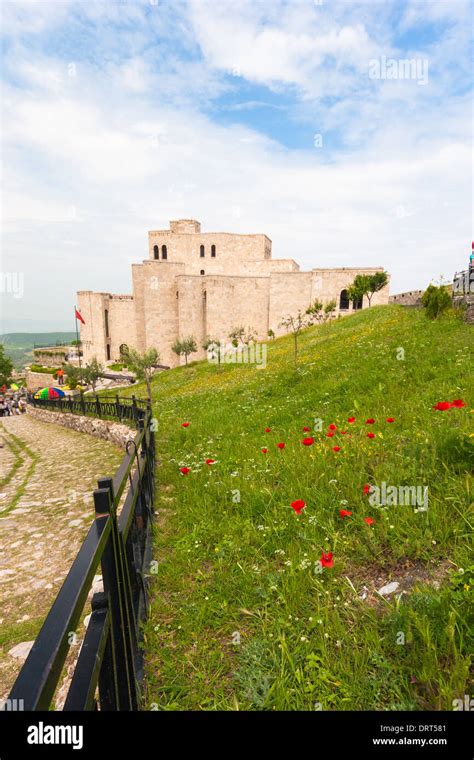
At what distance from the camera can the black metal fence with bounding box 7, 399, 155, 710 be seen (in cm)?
98

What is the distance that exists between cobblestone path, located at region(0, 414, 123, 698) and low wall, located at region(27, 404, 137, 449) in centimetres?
49

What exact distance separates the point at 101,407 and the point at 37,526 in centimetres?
926

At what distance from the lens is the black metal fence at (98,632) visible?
98 centimetres

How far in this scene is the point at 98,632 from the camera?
1528 millimetres

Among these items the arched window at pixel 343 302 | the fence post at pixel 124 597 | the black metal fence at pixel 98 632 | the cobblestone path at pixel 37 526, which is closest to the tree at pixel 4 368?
the arched window at pixel 343 302

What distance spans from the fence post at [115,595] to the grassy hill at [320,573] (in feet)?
1.28

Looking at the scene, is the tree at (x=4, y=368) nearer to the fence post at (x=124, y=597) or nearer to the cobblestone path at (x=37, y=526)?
the cobblestone path at (x=37, y=526)

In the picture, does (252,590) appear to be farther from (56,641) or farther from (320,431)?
(320,431)

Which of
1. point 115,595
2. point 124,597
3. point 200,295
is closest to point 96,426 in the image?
point 124,597

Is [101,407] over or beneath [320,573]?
beneath

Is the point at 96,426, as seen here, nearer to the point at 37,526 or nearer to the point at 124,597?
the point at 37,526
